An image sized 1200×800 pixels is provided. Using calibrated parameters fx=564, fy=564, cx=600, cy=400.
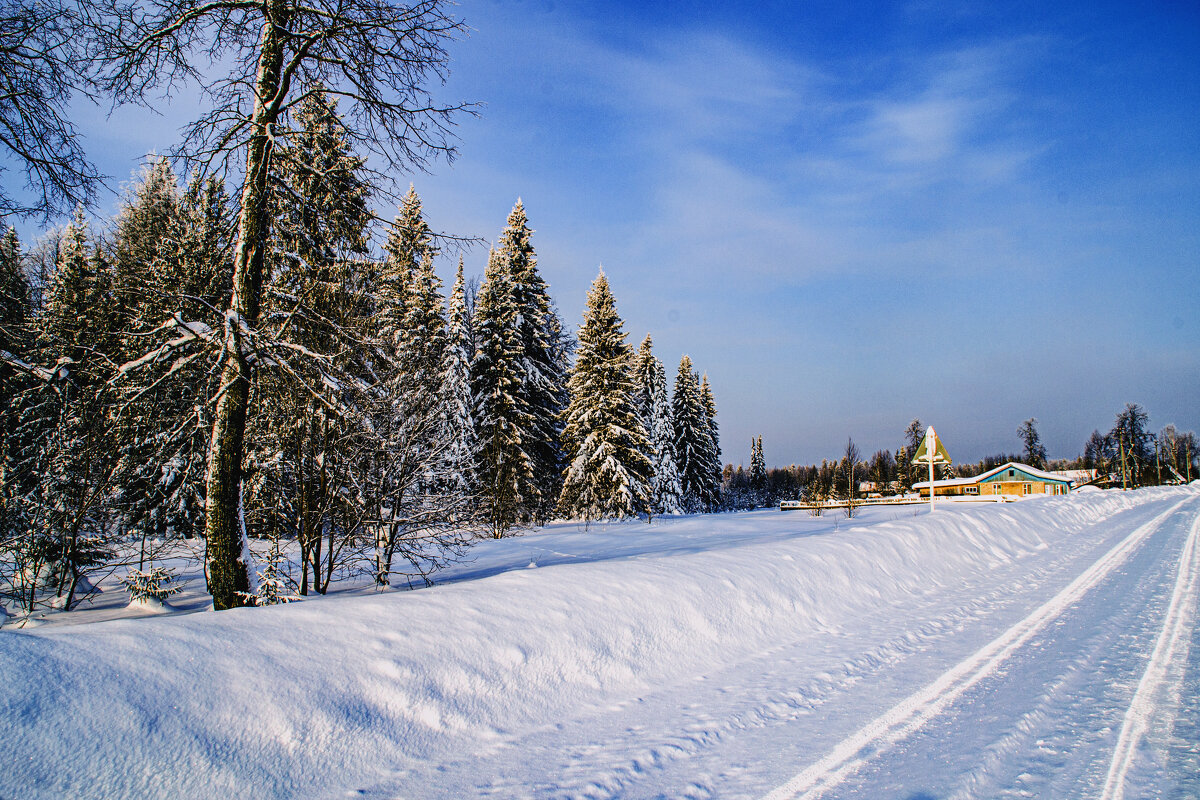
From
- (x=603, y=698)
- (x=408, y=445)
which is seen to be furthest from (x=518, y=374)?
(x=603, y=698)

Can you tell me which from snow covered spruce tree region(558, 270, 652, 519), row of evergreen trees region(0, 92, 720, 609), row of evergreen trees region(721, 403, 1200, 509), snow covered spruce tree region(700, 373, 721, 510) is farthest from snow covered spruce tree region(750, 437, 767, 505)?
row of evergreen trees region(0, 92, 720, 609)

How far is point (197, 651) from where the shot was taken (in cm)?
358

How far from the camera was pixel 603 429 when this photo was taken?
26141 millimetres

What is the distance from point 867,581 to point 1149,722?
15.1 feet

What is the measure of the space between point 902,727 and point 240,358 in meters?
6.34

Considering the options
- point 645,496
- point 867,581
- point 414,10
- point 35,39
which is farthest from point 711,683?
point 645,496

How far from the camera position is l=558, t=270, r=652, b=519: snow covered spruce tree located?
84.4ft

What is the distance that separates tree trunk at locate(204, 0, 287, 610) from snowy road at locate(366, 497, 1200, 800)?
11.2 ft

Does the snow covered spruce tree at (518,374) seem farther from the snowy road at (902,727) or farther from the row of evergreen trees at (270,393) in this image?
the snowy road at (902,727)

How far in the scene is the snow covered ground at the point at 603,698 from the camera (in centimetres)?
302

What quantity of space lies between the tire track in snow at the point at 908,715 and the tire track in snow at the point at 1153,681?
3.11 ft

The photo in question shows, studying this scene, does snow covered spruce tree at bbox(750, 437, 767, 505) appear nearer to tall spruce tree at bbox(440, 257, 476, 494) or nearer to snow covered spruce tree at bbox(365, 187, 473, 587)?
tall spruce tree at bbox(440, 257, 476, 494)

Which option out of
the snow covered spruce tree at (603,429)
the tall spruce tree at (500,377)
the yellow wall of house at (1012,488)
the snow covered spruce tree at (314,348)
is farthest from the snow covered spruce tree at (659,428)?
the yellow wall of house at (1012,488)

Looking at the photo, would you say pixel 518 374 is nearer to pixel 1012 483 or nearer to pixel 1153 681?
pixel 1153 681
